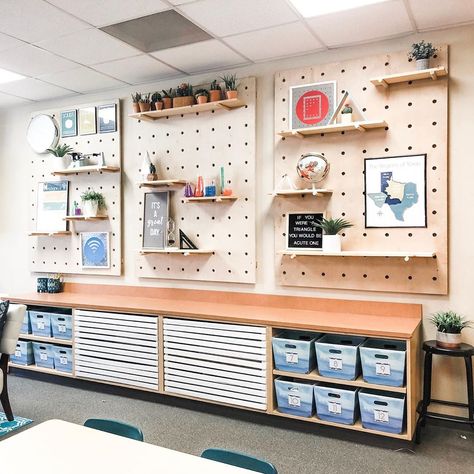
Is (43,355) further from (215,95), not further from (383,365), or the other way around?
(383,365)

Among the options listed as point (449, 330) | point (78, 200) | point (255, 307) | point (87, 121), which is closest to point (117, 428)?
point (255, 307)

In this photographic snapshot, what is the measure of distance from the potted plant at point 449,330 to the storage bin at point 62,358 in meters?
3.13

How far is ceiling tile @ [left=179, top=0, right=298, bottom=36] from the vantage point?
3.10 m

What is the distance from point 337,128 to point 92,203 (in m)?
2.53

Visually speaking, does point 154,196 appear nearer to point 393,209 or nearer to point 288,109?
point 288,109

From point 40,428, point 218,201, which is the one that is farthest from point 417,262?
point 40,428

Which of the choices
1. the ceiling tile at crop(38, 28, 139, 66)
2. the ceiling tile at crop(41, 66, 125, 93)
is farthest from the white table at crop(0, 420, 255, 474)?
the ceiling tile at crop(41, 66, 125, 93)

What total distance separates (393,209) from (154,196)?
2.21 metres

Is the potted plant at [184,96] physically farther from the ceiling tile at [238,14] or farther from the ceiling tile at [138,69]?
the ceiling tile at [238,14]

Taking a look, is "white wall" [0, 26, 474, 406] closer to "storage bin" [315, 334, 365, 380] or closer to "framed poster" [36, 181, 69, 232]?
"framed poster" [36, 181, 69, 232]

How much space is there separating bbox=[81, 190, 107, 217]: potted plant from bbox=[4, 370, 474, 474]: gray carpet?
1680mm

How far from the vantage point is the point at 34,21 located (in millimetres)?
3326

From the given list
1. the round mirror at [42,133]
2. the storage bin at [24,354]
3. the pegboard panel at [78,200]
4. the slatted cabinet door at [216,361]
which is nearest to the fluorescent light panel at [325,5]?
the slatted cabinet door at [216,361]

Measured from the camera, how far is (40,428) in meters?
1.94
